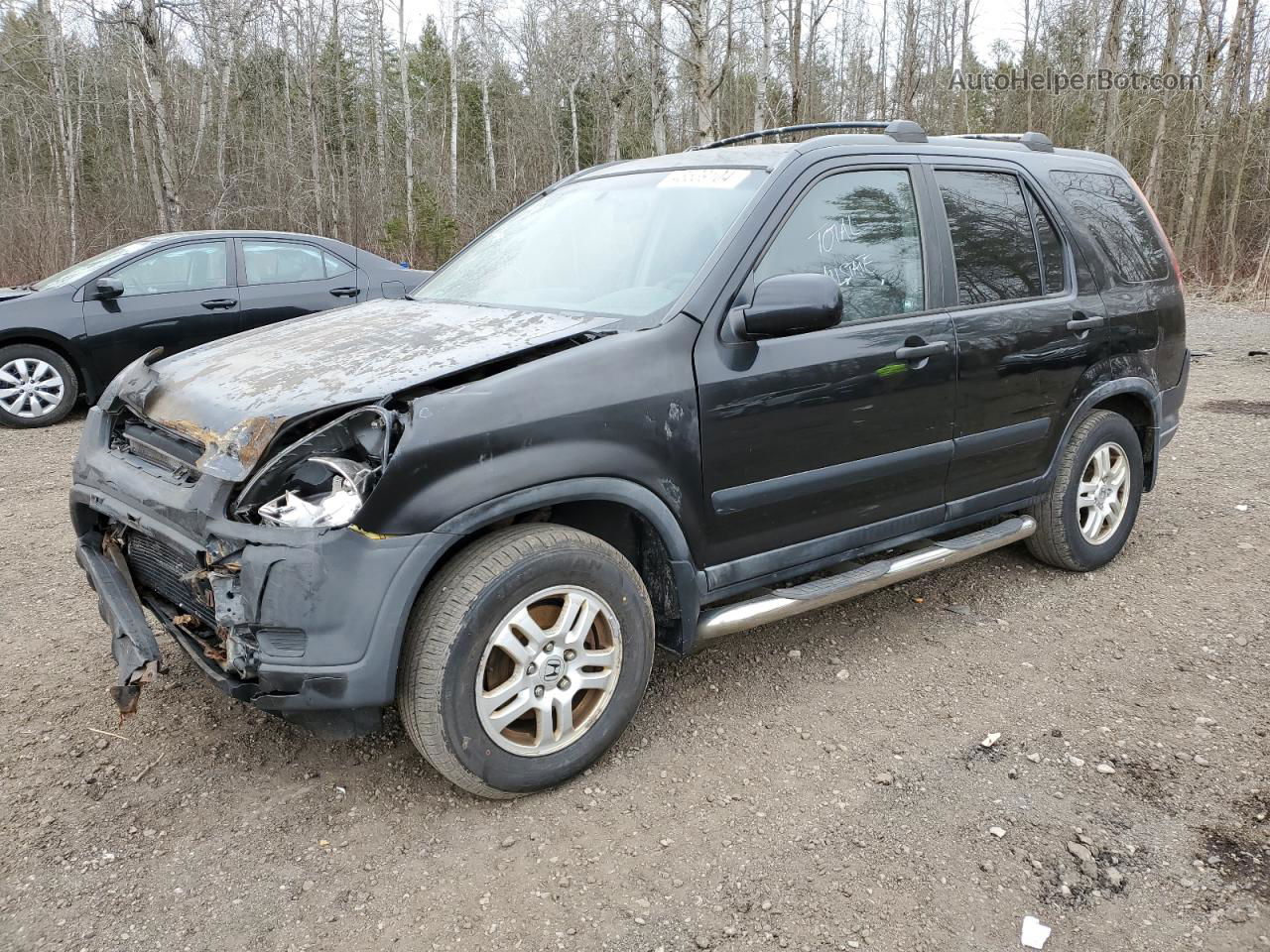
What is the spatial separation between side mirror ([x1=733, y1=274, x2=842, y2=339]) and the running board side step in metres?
0.94

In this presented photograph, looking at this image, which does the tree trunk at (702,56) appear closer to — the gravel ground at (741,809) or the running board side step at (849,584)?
the running board side step at (849,584)

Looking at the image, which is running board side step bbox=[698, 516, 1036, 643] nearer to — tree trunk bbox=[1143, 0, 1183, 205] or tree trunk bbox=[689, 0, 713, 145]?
tree trunk bbox=[689, 0, 713, 145]

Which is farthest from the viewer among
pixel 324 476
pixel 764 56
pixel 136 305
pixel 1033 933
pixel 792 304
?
pixel 764 56

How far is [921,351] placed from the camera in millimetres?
3533

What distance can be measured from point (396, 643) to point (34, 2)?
2767cm

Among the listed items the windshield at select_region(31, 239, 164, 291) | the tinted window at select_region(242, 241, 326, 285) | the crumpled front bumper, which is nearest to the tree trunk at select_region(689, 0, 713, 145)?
the tinted window at select_region(242, 241, 326, 285)

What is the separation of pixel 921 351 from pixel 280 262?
6.94 meters

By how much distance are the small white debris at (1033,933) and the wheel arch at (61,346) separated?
824 cm

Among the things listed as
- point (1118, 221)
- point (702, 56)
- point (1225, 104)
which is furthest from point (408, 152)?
point (1118, 221)

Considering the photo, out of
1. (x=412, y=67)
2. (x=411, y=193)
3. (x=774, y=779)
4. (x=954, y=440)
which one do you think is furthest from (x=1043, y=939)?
(x=412, y=67)

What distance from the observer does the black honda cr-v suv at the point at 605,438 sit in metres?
2.52

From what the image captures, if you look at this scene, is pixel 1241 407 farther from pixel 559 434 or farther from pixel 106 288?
pixel 106 288

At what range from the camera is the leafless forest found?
19.1 m

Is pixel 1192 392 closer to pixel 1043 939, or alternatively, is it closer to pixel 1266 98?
pixel 1043 939
